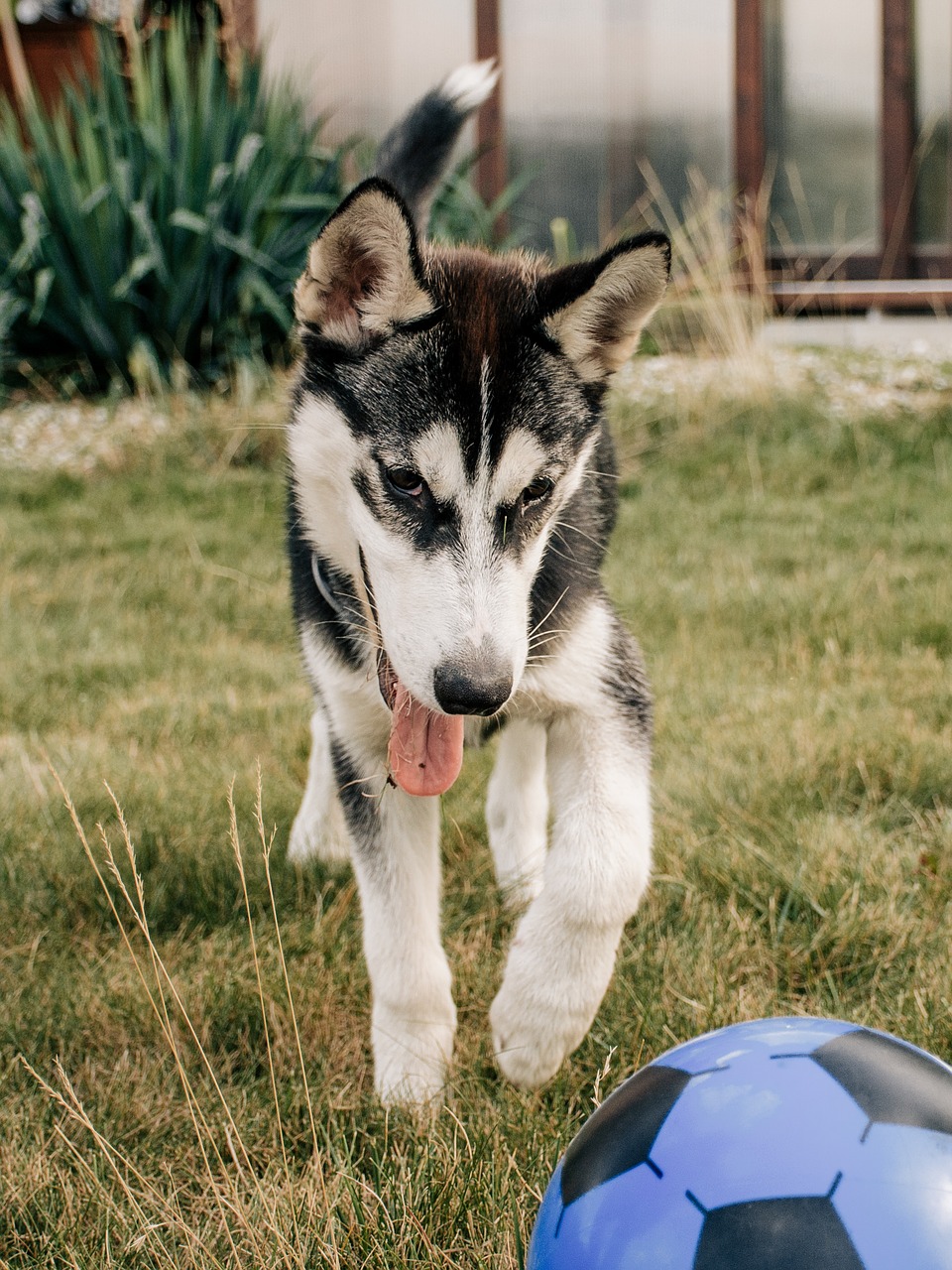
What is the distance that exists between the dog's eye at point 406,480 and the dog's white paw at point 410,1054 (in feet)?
3.14

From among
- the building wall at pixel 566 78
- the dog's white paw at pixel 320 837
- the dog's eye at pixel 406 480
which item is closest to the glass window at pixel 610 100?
the building wall at pixel 566 78

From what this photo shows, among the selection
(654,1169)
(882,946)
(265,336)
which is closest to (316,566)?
(882,946)

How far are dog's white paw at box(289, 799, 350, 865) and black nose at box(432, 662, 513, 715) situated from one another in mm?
1149

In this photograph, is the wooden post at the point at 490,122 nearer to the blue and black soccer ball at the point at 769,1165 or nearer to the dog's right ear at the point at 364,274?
the dog's right ear at the point at 364,274

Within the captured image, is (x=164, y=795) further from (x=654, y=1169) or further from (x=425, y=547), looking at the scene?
(x=654, y=1169)

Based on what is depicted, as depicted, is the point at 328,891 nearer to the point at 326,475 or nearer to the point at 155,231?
the point at 326,475

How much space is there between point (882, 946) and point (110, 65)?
814 centimetres

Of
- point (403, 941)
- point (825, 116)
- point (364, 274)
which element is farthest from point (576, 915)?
point (825, 116)

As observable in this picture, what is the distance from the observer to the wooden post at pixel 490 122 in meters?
11.3

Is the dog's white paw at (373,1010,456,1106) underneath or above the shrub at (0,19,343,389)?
underneath

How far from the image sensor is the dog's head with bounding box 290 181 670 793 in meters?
2.21

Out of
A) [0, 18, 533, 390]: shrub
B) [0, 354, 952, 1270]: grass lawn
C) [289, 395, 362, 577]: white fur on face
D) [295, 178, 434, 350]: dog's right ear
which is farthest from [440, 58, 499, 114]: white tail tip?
[0, 18, 533, 390]: shrub

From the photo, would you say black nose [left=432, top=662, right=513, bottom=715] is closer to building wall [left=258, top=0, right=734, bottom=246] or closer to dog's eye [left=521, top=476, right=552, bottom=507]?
dog's eye [left=521, top=476, right=552, bottom=507]

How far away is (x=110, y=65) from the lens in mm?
8648
